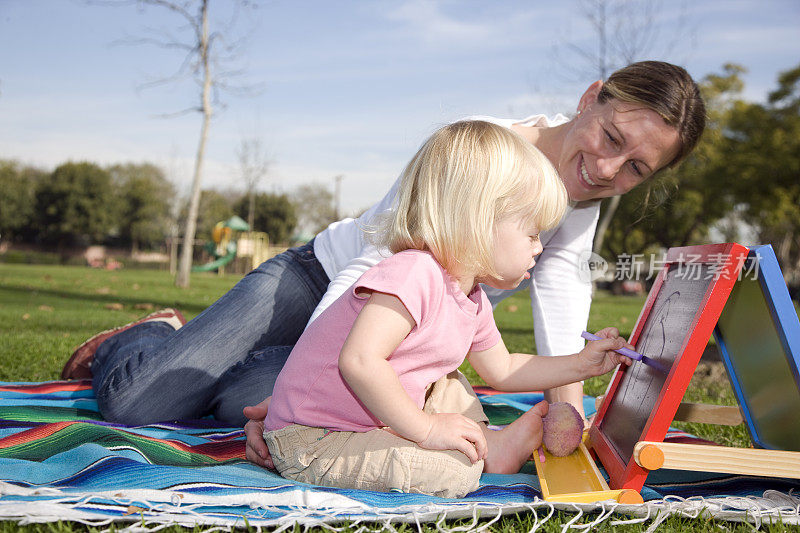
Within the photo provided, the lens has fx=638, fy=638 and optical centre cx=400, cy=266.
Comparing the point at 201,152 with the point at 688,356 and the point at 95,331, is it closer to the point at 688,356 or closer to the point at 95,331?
the point at 95,331

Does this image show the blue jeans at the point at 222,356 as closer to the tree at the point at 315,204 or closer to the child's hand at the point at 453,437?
the child's hand at the point at 453,437

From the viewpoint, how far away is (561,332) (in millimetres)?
2830

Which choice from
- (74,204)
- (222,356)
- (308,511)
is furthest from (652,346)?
(74,204)

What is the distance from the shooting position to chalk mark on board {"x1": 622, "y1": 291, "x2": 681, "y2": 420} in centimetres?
204

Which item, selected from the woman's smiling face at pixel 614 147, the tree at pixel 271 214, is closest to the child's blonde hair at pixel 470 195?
the woman's smiling face at pixel 614 147

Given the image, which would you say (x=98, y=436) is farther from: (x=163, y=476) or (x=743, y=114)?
(x=743, y=114)

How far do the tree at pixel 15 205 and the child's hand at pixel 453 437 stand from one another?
41.4 meters

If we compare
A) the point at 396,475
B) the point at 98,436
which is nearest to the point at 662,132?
the point at 396,475

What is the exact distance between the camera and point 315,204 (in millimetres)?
49781

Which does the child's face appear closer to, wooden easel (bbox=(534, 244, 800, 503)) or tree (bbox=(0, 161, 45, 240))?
wooden easel (bbox=(534, 244, 800, 503))

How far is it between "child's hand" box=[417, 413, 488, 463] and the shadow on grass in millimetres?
7489

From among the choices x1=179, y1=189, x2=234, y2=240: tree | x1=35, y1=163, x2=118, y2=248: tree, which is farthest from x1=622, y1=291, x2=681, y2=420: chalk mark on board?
x1=35, y1=163, x2=118, y2=248: tree

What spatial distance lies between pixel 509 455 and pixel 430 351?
0.55m

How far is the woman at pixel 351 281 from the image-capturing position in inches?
103
